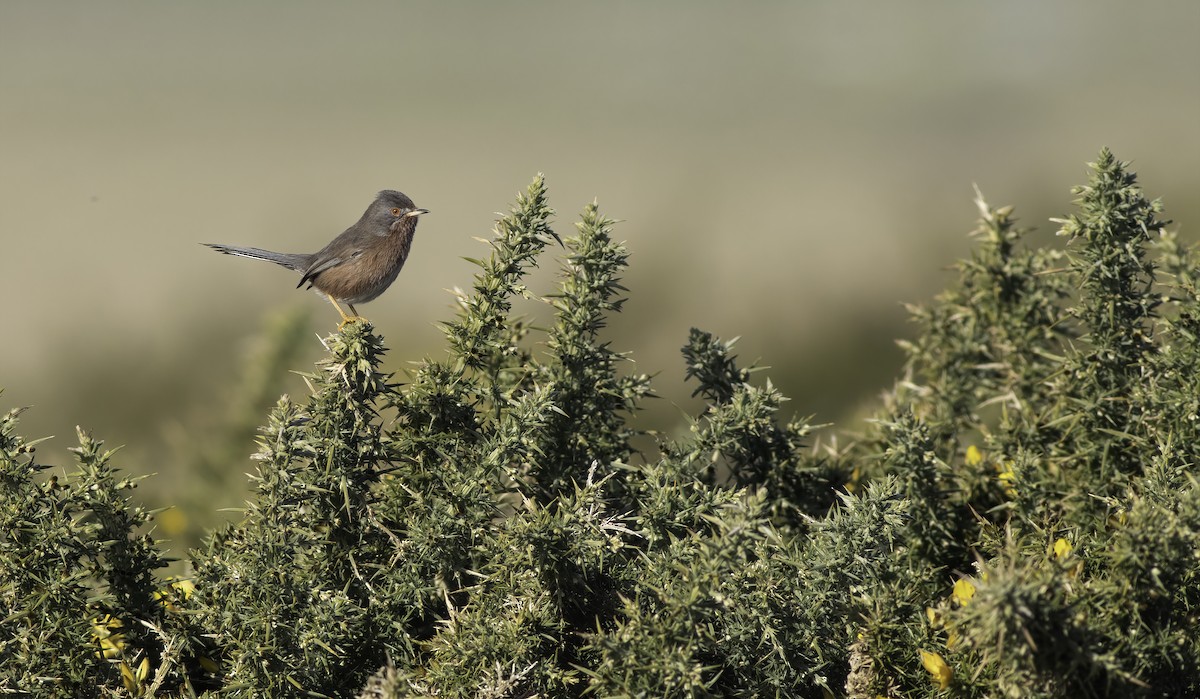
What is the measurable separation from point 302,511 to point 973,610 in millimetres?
1504

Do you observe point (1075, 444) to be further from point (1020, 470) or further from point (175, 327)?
point (175, 327)

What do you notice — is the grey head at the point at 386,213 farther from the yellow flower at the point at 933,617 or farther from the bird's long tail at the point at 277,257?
the yellow flower at the point at 933,617

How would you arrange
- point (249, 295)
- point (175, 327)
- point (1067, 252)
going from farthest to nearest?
point (249, 295), point (175, 327), point (1067, 252)

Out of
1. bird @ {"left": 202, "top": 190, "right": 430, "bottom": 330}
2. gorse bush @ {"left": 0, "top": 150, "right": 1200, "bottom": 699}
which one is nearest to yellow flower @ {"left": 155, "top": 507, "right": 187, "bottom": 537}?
bird @ {"left": 202, "top": 190, "right": 430, "bottom": 330}

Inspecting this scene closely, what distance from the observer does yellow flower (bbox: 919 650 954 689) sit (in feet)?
8.81

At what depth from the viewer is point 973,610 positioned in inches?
81.0

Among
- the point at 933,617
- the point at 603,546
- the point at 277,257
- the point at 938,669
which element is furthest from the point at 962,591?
the point at 277,257

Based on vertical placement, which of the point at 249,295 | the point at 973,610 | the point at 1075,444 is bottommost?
the point at 973,610

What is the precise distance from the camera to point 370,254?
480 cm

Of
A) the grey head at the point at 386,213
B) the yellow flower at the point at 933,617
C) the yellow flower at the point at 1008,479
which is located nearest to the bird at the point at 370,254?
the grey head at the point at 386,213

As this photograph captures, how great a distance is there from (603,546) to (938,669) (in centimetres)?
84

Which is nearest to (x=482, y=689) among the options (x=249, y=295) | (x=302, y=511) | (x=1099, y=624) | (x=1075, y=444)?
(x=302, y=511)

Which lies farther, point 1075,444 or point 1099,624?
point 1075,444

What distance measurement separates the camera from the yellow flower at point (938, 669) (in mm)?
2686
